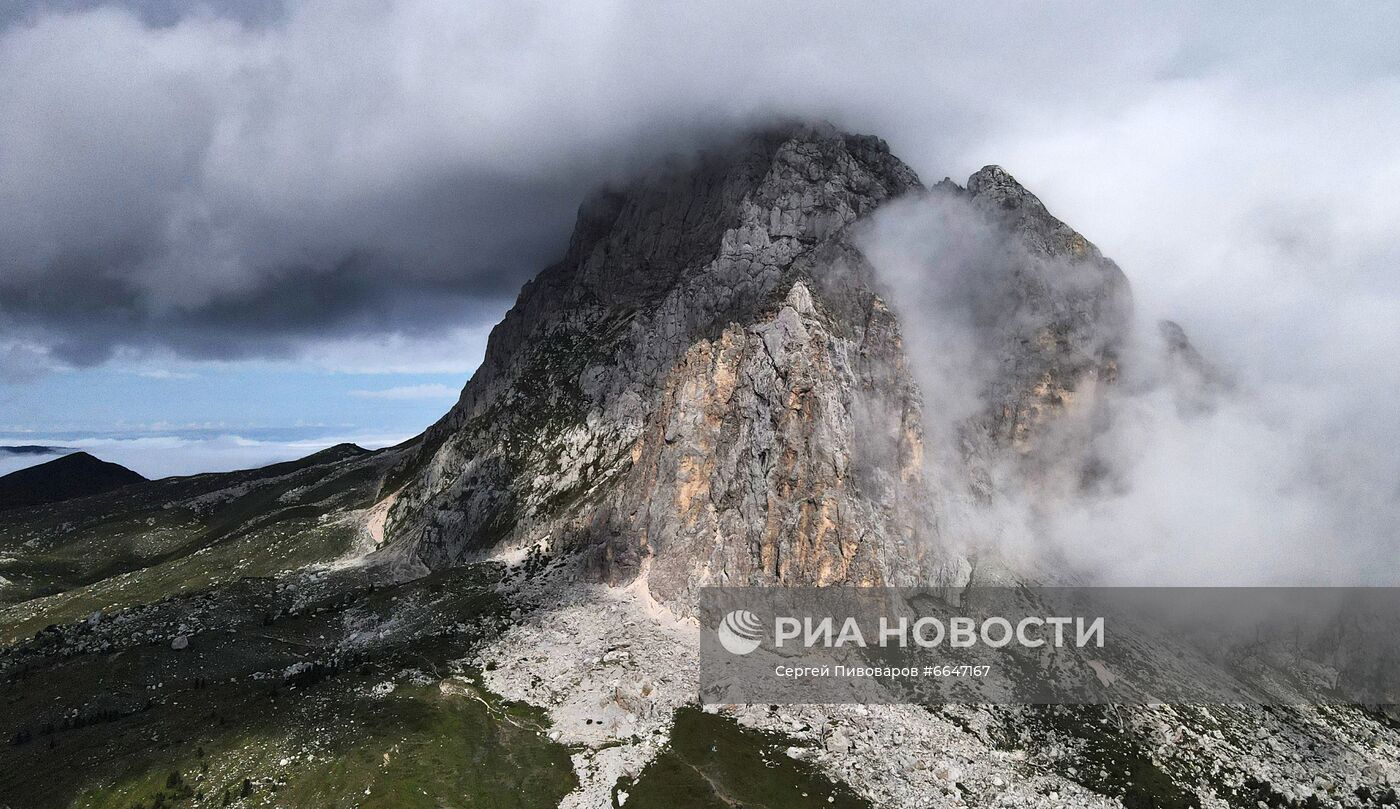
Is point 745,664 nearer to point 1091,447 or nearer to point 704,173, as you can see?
point 1091,447

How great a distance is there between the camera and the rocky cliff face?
117m

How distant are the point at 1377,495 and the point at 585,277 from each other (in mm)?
179790

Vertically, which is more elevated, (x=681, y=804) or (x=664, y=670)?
(x=664, y=670)

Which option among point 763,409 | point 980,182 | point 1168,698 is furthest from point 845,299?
point 1168,698

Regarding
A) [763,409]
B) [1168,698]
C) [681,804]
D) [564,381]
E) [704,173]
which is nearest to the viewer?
[681,804]

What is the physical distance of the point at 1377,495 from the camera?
416ft

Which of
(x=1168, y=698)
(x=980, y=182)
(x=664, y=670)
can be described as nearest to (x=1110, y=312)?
(x=980, y=182)

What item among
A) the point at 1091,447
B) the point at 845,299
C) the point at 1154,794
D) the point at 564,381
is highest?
the point at 845,299

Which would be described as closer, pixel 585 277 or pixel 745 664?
pixel 745 664

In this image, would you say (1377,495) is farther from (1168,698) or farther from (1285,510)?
(1168,698)

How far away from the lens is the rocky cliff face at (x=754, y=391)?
116625 millimetres

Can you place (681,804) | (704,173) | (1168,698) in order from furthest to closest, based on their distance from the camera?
(704,173), (1168,698), (681,804)

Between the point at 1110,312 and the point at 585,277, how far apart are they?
129822 mm

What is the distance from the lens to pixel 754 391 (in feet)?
406
